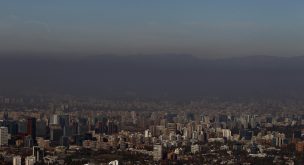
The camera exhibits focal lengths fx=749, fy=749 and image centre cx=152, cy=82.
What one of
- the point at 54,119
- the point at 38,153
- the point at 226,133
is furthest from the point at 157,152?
the point at 54,119

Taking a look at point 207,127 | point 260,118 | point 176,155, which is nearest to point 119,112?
point 207,127

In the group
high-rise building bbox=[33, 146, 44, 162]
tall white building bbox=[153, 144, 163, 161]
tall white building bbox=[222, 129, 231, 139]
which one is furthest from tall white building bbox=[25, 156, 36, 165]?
tall white building bbox=[222, 129, 231, 139]

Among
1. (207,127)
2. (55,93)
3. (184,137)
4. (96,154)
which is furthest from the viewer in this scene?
(55,93)

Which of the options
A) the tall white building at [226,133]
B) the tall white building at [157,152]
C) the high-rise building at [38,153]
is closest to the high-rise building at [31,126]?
the high-rise building at [38,153]

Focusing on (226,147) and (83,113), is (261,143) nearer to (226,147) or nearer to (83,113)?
(226,147)

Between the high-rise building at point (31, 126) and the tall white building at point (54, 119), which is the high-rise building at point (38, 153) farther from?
the tall white building at point (54, 119)

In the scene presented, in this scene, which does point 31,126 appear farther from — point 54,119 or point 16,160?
point 16,160
